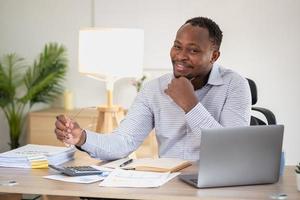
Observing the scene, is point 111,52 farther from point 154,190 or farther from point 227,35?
point 154,190

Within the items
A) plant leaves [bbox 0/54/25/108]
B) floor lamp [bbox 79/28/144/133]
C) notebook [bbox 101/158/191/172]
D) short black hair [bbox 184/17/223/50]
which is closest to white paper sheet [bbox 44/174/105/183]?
notebook [bbox 101/158/191/172]

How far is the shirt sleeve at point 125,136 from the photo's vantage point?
2.27 meters

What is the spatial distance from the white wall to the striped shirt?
2.23 meters

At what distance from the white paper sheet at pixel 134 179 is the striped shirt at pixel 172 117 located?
0.31 meters

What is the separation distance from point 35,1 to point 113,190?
11.8 ft

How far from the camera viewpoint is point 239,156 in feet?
6.10

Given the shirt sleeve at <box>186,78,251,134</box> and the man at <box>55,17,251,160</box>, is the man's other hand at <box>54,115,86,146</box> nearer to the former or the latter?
the man at <box>55,17,251,160</box>

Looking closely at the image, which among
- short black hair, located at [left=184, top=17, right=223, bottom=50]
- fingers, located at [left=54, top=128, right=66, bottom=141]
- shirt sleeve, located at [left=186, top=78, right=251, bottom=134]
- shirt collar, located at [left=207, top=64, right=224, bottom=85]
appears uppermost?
short black hair, located at [left=184, top=17, right=223, bottom=50]

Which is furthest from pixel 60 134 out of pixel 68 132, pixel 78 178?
pixel 78 178

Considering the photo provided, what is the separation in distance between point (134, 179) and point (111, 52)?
1989 millimetres

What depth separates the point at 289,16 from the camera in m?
4.62

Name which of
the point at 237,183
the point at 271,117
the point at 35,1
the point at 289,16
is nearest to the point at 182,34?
the point at 237,183

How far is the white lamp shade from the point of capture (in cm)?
379

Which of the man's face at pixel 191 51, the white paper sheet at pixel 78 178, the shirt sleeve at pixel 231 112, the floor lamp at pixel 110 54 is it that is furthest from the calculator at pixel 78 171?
the floor lamp at pixel 110 54
